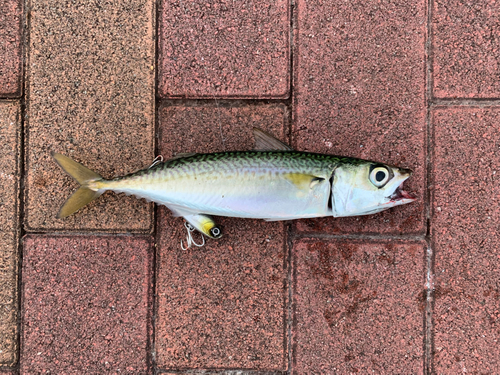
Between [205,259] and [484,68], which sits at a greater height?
[484,68]

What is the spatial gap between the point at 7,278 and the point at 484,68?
3915 millimetres

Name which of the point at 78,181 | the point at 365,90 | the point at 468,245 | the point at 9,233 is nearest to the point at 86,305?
the point at 9,233

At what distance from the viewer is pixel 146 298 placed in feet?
8.85

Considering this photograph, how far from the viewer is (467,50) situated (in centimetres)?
269

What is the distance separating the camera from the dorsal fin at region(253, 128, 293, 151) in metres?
2.45

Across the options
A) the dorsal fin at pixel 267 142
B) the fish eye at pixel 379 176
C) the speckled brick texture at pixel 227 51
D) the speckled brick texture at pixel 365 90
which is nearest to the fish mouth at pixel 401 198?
the fish eye at pixel 379 176

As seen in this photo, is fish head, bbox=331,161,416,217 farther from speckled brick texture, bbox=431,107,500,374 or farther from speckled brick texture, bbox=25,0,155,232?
speckled brick texture, bbox=25,0,155,232

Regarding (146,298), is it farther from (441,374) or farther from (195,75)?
(441,374)

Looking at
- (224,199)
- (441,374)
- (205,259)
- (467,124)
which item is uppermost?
(467,124)

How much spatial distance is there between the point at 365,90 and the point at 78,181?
2163mm

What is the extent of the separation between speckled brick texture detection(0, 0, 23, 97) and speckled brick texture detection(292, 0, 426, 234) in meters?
2.12

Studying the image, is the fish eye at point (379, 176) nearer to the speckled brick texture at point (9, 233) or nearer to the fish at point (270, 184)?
the fish at point (270, 184)

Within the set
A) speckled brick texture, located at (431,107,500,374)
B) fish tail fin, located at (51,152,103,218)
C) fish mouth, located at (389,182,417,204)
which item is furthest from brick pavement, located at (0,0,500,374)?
fish mouth, located at (389,182,417,204)

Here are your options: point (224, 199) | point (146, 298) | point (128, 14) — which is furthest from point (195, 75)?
point (146, 298)
